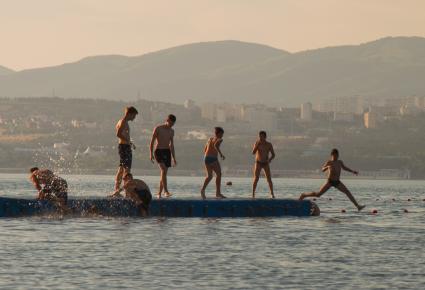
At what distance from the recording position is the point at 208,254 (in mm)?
24734

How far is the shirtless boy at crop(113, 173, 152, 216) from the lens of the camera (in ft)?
103

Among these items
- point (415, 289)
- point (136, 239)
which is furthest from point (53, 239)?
point (415, 289)

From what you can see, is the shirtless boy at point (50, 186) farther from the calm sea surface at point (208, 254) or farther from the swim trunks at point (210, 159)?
the swim trunks at point (210, 159)

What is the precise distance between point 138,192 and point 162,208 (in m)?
1.28

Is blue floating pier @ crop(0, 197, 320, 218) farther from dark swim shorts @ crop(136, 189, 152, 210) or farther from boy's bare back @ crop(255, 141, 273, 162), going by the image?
boy's bare back @ crop(255, 141, 273, 162)

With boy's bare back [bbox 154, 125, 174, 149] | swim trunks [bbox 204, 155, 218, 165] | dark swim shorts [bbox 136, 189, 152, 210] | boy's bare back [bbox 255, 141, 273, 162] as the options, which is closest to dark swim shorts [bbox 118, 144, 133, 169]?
dark swim shorts [bbox 136, 189, 152, 210]

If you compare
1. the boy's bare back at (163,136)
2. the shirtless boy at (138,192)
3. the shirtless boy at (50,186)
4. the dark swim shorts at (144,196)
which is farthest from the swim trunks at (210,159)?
the shirtless boy at (50,186)

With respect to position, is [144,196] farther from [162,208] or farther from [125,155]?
[125,155]

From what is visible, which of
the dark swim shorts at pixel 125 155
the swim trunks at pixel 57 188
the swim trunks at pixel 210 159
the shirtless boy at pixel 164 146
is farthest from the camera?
the swim trunks at pixel 210 159

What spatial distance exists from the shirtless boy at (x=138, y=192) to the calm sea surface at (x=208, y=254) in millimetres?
365

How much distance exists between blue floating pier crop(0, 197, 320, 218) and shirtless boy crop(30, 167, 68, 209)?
0.69ft

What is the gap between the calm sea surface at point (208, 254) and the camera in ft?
68.5

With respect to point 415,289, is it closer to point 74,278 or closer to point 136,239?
point 74,278

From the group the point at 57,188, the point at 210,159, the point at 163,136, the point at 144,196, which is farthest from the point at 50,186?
the point at 210,159
